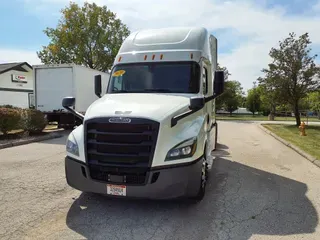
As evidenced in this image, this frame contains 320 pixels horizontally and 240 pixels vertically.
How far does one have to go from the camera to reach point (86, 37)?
30.1m

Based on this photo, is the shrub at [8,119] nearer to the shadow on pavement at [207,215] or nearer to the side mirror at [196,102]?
the shadow on pavement at [207,215]

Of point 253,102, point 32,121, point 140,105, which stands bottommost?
point 32,121

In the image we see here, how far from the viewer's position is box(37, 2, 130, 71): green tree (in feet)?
98.5

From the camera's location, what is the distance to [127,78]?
5.61 metres

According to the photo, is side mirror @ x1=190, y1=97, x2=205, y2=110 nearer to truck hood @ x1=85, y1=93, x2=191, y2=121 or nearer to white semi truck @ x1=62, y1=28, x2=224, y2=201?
white semi truck @ x1=62, y1=28, x2=224, y2=201

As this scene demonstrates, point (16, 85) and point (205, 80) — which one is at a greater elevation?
point (16, 85)

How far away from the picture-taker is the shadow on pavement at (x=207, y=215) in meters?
3.71

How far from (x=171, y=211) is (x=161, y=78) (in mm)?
2436

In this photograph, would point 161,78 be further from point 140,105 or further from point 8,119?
point 8,119

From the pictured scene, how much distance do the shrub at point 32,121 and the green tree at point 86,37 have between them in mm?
18103

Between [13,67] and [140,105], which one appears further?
[13,67]

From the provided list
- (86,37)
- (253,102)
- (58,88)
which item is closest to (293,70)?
(58,88)

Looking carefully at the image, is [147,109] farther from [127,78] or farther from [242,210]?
[242,210]

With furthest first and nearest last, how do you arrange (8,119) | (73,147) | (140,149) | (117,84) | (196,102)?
(8,119) < (117,84) < (196,102) < (73,147) < (140,149)
